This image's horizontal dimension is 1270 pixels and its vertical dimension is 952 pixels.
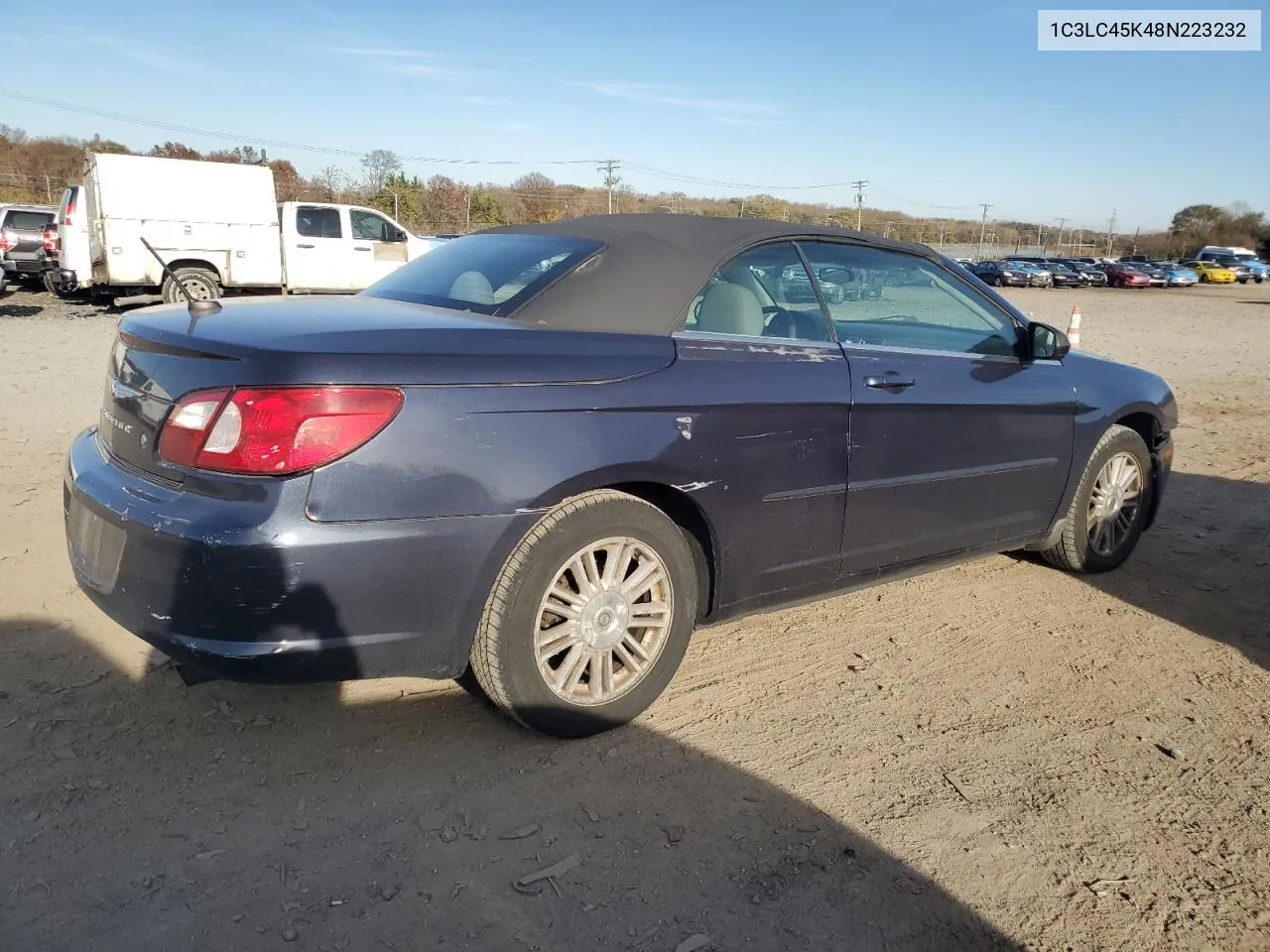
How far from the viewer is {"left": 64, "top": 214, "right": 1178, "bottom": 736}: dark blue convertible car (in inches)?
93.8

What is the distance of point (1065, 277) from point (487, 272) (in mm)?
46262

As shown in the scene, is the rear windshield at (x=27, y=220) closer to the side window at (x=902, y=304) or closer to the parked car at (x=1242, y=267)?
the side window at (x=902, y=304)

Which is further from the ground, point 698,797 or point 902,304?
point 902,304

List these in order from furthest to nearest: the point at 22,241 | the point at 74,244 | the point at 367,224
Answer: the point at 22,241 → the point at 367,224 → the point at 74,244

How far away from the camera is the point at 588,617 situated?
286 centimetres

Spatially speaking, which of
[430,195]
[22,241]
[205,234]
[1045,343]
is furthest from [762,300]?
[430,195]

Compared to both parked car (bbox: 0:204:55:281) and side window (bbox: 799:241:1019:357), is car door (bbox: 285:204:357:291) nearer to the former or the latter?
parked car (bbox: 0:204:55:281)

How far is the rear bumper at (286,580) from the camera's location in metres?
2.33

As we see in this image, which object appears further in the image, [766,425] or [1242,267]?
[1242,267]

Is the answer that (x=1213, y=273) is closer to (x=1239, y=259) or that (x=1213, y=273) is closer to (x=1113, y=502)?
(x=1239, y=259)

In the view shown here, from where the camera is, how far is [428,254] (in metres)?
3.85

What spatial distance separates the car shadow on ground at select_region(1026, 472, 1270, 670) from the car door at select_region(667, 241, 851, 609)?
6.15ft

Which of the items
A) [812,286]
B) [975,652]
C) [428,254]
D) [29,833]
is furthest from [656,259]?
[29,833]

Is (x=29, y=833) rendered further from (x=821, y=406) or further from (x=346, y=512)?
(x=821, y=406)
